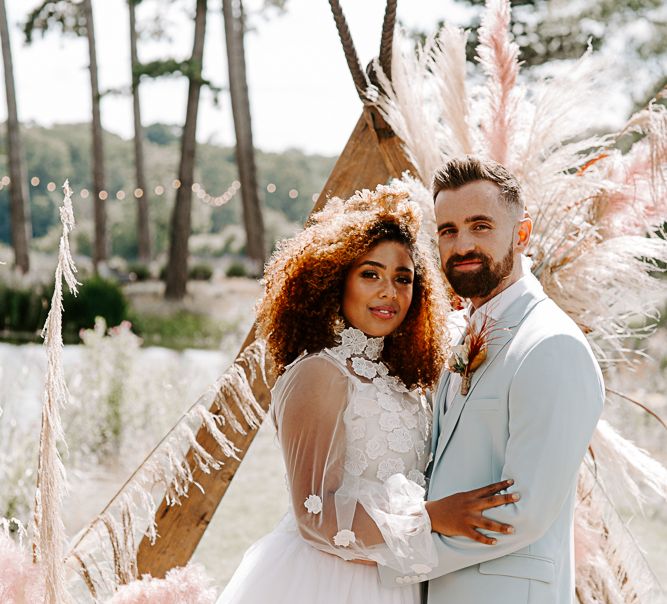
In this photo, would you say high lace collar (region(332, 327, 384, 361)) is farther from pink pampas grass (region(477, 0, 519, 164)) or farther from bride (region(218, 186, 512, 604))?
pink pampas grass (region(477, 0, 519, 164))

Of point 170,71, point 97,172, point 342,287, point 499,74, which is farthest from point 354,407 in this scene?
point 97,172

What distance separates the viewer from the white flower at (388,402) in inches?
89.5

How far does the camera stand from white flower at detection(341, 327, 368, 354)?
2334 mm

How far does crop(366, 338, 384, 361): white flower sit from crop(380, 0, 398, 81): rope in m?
1.07

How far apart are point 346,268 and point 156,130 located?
185 ft

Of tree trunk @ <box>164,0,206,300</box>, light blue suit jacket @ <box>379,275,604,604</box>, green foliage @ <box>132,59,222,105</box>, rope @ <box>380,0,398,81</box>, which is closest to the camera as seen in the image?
light blue suit jacket @ <box>379,275,604,604</box>

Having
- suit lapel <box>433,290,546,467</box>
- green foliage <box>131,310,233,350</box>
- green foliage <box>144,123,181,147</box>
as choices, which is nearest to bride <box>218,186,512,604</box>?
suit lapel <box>433,290,546,467</box>

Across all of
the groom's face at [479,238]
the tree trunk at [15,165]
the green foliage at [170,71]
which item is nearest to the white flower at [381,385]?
the groom's face at [479,238]

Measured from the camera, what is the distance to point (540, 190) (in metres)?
2.80

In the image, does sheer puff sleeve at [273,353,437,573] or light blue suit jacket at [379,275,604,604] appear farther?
sheer puff sleeve at [273,353,437,573]

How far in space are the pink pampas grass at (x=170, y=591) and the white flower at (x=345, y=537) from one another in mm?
713

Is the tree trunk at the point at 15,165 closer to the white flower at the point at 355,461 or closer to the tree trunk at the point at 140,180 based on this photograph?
the tree trunk at the point at 140,180

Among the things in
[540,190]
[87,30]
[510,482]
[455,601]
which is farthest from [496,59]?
[87,30]

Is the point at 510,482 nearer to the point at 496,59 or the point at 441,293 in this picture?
the point at 441,293
